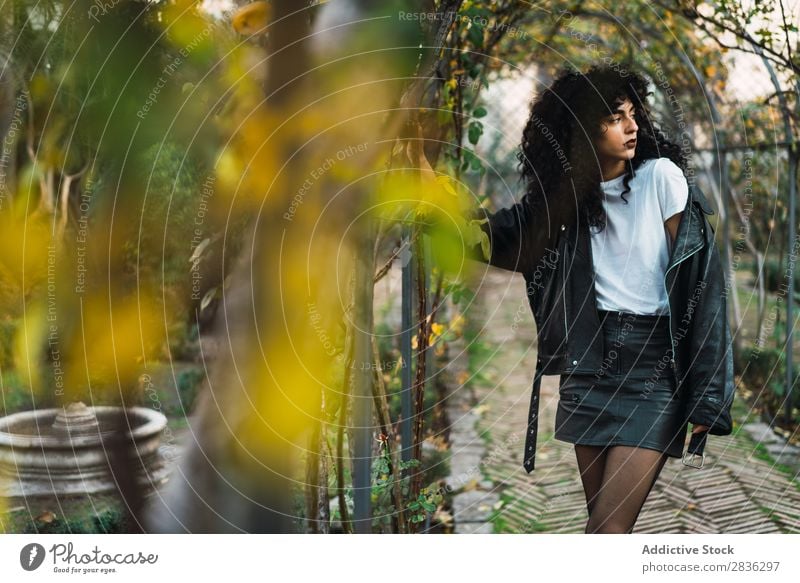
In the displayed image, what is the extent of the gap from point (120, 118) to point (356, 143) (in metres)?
0.31

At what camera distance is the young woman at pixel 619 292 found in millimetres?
1876

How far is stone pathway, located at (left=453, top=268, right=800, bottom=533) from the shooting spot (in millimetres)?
2861

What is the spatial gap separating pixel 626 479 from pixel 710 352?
30cm

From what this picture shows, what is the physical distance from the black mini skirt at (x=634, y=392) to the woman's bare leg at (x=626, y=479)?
0.02 m

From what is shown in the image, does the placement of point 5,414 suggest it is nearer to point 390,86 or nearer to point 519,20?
point 390,86

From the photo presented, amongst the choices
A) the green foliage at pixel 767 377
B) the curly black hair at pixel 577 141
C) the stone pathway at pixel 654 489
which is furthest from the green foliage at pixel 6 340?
the green foliage at pixel 767 377

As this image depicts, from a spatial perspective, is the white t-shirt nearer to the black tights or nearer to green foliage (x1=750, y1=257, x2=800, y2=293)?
the black tights

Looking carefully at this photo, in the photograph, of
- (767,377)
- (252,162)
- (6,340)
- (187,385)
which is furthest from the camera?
(767,377)

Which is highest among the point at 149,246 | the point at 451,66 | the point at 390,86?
the point at 451,66

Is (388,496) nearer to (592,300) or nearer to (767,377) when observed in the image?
(592,300)

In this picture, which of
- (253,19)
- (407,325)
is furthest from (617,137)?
(253,19)

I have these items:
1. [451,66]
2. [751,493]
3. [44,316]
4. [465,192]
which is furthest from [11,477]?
[751,493]

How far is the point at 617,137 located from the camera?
2.01 meters
